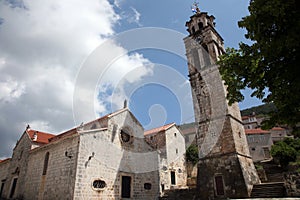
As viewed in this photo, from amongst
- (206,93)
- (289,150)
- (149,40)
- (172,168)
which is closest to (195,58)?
(206,93)

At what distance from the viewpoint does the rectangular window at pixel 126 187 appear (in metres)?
15.5

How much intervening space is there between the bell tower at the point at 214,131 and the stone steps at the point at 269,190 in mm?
400

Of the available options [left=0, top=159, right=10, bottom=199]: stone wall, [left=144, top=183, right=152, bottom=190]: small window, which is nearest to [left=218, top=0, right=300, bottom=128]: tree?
[left=144, top=183, right=152, bottom=190]: small window

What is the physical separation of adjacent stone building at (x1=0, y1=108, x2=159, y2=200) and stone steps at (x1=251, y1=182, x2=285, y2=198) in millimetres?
8227

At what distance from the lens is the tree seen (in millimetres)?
4402

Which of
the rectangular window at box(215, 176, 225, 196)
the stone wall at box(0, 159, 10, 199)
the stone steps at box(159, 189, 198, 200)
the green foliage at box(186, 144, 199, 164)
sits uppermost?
the green foliage at box(186, 144, 199, 164)

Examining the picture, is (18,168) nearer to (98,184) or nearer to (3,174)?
(3,174)

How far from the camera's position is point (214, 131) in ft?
49.6

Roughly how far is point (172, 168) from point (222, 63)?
16324 mm

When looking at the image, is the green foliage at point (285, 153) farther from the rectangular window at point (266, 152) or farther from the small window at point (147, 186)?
the small window at point (147, 186)

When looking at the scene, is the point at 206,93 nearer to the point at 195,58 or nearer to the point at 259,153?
the point at 195,58

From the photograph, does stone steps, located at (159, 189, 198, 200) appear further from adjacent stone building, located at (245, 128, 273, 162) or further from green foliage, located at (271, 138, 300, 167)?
adjacent stone building, located at (245, 128, 273, 162)

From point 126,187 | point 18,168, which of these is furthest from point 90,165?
point 18,168

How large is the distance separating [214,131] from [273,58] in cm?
1078
